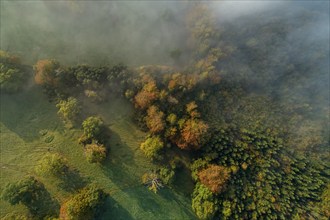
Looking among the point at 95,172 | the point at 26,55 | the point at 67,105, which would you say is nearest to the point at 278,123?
the point at 95,172

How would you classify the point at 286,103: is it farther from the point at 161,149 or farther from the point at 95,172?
the point at 95,172

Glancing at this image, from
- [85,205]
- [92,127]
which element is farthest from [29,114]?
[85,205]

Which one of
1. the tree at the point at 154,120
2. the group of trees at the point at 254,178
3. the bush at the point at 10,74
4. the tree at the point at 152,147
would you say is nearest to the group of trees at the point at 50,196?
the tree at the point at 152,147

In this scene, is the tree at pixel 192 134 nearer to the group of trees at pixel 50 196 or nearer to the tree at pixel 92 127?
the tree at pixel 92 127

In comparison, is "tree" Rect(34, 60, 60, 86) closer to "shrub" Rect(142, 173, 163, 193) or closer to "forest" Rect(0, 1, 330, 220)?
"forest" Rect(0, 1, 330, 220)

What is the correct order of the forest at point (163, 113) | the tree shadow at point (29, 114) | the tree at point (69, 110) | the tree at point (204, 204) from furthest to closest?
the tree shadow at point (29, 114)
the tree at point (69, 110)
the forest at point (163, 113)
the tree at point (204, 204)

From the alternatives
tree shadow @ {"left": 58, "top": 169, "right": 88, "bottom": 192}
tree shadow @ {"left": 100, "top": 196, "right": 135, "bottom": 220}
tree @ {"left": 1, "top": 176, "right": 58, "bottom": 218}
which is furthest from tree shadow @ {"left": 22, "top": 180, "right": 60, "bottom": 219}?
tree shadow @ {"left": 100, "top": 196, "right": 135, "bottom": 220}
